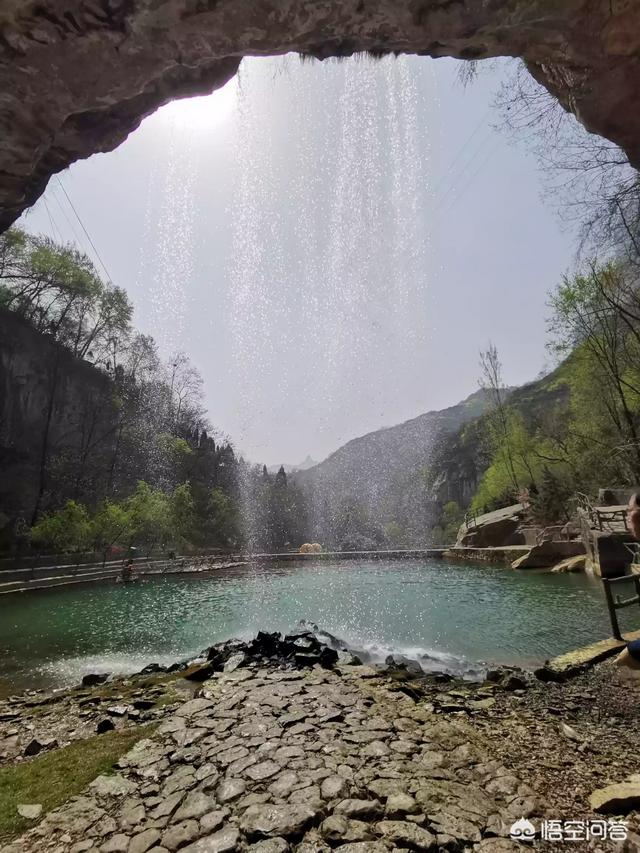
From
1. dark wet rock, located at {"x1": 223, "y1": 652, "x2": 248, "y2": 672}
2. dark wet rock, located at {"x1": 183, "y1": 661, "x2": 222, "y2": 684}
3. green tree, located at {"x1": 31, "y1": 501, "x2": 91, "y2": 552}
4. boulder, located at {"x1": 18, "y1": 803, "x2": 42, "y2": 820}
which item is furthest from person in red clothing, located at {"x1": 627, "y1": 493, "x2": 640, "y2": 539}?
green tree, located at {"x1": 31, "y1": 501, "x2": 91, "y2": 552}

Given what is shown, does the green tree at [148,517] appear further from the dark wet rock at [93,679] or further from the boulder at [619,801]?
the boulder at [619,801]

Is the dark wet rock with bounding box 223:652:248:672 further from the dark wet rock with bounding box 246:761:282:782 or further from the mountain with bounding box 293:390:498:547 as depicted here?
the mountain with bounding box 293:390:498:547

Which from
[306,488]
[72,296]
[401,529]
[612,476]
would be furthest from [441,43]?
[306,488]

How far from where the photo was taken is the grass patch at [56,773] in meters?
3.48

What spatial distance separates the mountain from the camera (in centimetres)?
7262

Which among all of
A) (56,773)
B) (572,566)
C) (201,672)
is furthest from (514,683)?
(572,566)

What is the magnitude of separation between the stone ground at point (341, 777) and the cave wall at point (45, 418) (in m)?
Answer: 31.3

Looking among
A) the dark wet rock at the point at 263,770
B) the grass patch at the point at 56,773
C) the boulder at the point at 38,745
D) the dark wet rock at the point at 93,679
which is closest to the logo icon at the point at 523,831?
the dark wet rock at the point at 263,770

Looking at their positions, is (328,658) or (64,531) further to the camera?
(64,531)

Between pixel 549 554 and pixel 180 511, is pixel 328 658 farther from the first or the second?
pixel 180 511

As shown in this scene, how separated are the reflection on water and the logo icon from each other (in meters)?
6.17

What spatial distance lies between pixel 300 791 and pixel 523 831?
1.63 metres

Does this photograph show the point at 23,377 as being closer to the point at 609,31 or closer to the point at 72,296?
the point at 72,296

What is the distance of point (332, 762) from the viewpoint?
3.78m
